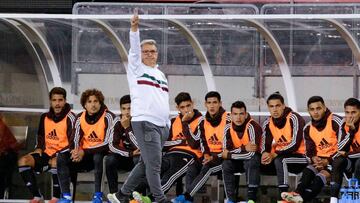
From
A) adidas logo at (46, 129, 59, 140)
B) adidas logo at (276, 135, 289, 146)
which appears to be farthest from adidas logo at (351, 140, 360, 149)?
adidas logo at (46, 129, 59, 140)

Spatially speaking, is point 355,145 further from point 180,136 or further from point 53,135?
point 53,135

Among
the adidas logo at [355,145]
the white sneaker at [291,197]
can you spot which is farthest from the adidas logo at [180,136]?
the adidas logo at [355,145]

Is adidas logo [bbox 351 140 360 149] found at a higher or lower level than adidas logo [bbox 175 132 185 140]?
lower

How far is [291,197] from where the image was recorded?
14.4 m

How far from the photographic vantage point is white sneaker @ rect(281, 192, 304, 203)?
14438 millimetres

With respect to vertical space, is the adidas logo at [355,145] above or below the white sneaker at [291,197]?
above

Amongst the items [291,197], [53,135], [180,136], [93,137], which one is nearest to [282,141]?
[291,197]

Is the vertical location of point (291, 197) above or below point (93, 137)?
below

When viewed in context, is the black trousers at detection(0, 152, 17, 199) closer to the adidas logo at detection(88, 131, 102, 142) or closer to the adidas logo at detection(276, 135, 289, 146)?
the adidas logo at detection(88, 131, 102, 142)

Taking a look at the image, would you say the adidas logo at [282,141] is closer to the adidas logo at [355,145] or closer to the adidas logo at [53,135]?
the adidas logo at [355,145]

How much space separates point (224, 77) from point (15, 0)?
3871mm

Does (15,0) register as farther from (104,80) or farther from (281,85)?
(281,85)

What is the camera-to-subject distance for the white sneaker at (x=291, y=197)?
14.4 m

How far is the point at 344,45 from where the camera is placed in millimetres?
15812
